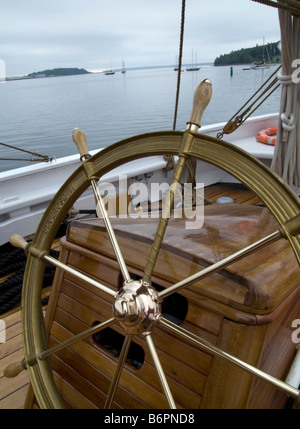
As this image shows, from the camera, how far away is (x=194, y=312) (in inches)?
30.6

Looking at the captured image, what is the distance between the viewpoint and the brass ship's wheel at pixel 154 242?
23.3 inches

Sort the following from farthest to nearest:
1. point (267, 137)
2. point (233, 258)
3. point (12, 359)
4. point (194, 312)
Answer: point (267, 137)
point (12, 359)
point (194, 312)
point (233, 258)

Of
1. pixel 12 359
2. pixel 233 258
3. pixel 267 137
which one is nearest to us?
pixel 233 258

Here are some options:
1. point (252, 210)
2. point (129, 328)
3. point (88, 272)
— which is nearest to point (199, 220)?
point (252, 210)

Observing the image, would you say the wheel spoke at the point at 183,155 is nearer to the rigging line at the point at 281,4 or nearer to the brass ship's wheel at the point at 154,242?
the brass ship's wheel at the point at 154,242

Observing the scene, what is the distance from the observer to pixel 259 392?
2.53ft

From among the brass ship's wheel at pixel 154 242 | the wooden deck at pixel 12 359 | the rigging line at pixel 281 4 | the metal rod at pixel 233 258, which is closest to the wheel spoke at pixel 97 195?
the brass ship's wheel at pixel 154 242

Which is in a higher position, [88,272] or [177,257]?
[177,257]

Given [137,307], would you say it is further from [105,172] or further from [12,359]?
[12,359]

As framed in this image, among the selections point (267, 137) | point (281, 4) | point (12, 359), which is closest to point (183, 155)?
point (281, 4)

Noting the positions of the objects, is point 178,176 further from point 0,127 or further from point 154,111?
point 154,111

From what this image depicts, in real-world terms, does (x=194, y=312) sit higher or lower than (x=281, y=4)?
lower

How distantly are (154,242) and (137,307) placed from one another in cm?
12

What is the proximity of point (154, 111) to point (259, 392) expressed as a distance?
10.4 metres
